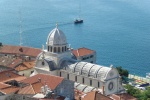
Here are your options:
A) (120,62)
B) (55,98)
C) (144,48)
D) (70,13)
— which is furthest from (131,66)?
(70,13)

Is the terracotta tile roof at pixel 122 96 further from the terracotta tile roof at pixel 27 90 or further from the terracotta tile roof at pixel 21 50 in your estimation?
the terracotta tile roof at pixel 21 50

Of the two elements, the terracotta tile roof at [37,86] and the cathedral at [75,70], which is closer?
the terracotta tile roof at [37,86]

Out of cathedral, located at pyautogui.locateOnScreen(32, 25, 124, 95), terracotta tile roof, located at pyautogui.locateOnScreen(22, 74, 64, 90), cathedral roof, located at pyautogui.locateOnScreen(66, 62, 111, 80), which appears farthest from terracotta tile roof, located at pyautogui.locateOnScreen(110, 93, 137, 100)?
terracotta tile roof, located at pyautogui.locateOnScreen(22, 74, 64, 90)

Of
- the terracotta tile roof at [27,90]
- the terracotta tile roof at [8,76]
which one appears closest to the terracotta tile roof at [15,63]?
the terracotta tile roof at [8,76]

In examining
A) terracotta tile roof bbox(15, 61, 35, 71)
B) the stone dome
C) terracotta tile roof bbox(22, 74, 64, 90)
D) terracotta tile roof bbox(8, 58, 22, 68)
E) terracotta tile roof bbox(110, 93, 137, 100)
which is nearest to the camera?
terracotta tile roof bbox(22, 74, 64, 90)

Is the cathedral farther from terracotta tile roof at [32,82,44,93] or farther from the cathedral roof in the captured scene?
terracotta tile roof at [32,82,44,93]

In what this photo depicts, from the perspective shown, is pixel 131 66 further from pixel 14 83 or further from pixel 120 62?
pixel 14 83
